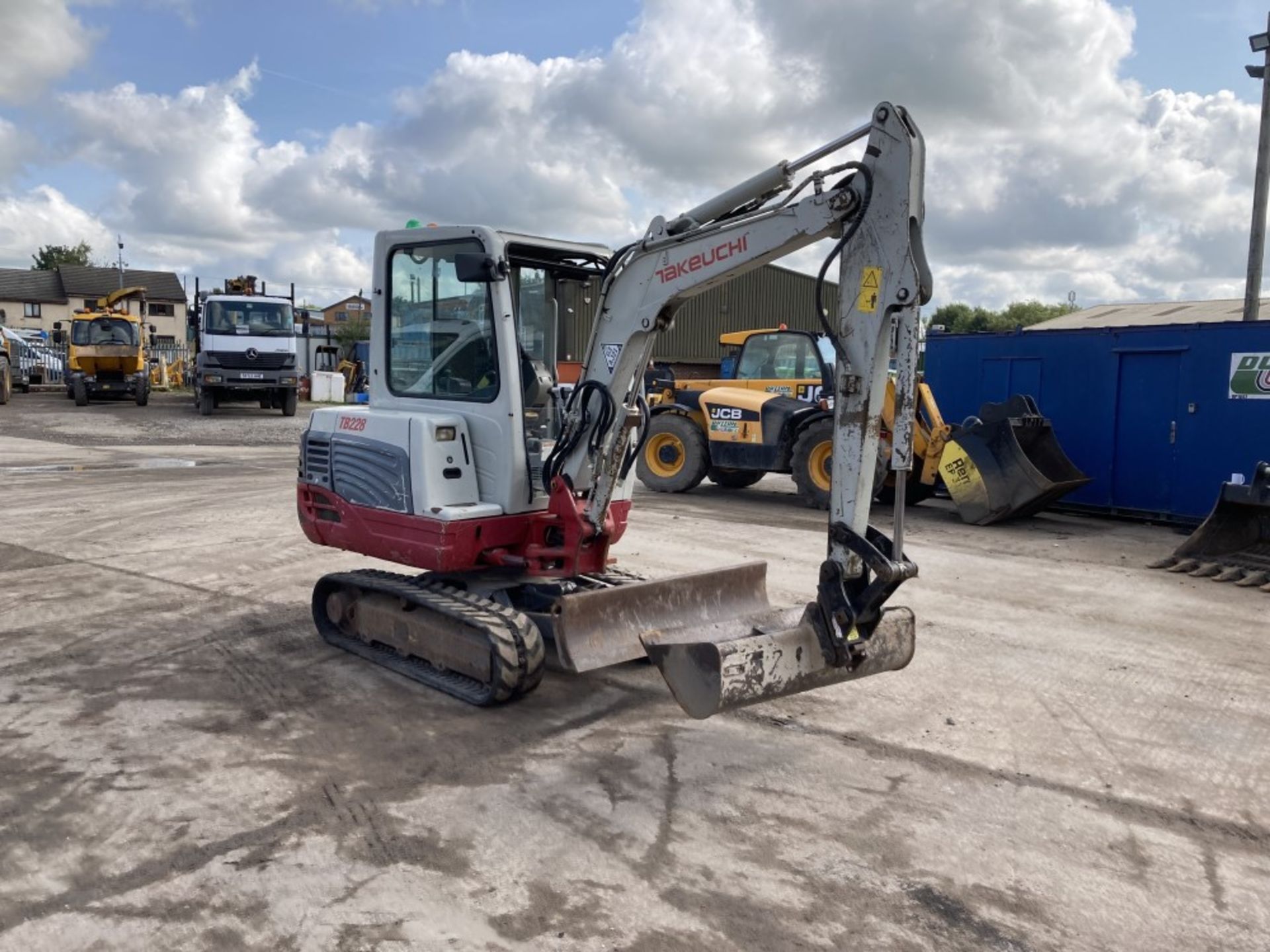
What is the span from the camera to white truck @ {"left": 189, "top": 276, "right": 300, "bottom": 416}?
2342 cm

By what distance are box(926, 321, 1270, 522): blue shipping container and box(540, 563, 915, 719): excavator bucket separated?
804 cm

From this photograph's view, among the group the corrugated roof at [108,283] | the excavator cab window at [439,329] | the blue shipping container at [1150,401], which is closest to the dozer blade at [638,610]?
the excavator cab window at [439,329]

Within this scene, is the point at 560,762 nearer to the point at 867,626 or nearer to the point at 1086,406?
the point at 867,626

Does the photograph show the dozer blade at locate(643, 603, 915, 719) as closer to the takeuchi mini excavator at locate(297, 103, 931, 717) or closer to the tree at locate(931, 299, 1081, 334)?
the takeuchi mini excavator at locate(297, 103, 931, 717)

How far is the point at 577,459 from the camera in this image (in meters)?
5.54

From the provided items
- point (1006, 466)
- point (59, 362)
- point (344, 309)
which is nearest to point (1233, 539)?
point (1006, 466)

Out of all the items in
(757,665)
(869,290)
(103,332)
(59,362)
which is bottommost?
(757,665)

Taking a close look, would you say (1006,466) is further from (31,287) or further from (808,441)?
(31,287)

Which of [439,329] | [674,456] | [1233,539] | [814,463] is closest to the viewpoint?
[439,329]

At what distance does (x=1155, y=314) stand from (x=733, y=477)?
3002cm

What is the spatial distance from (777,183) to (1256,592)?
20.1 feet

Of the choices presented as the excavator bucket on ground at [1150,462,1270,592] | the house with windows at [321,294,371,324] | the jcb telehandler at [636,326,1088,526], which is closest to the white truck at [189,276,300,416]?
the jcb telehandler at [636,326,1088,526]

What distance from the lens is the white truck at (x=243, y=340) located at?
23.4 metres

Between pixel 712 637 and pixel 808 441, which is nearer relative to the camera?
pixel 712 637
